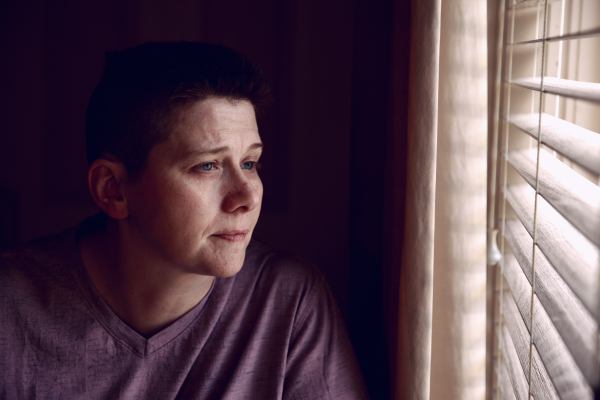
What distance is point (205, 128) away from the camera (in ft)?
4.38

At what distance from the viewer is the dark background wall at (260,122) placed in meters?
2.11

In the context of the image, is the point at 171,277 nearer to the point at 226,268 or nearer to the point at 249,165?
the point at 226,268

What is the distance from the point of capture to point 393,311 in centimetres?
128

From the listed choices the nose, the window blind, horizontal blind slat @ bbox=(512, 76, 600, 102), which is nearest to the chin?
the nose

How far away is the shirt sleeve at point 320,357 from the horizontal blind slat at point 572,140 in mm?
620

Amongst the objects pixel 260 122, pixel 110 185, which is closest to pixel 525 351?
pixel 110 185

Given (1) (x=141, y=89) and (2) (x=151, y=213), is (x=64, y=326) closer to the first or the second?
(2) (x=151, y=213)

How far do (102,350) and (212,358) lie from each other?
8.9 inches

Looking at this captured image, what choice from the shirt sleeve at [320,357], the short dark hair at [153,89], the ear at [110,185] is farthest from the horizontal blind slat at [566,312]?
the ear at [110,185]

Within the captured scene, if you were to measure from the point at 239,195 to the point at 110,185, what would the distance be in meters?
0.30

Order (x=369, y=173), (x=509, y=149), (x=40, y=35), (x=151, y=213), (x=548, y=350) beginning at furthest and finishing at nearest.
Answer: (x=40, y=35)
(x=369, y=173)
(x=151, y=213)
(x=509, y=149)
(x=548, y=350)

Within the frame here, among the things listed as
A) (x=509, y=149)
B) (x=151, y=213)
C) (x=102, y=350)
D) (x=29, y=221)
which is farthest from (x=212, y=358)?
(x=29, y=221)

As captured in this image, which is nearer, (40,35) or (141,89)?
(141,89)

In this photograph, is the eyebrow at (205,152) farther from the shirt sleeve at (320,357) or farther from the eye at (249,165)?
the shirt sleeve at (320,357)
